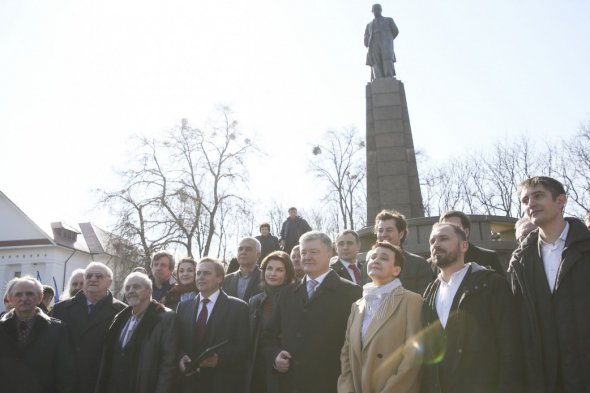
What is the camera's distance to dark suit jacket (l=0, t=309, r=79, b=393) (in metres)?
4.40

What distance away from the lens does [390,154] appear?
45.1ft

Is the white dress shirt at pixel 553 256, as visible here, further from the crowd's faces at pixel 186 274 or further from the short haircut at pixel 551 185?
the crowd's faces at pixel 186 274

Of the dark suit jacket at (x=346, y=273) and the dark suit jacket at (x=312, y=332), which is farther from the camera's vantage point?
the dark suit jacket at (x=346, y=273)

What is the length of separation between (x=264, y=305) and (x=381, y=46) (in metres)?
11.0

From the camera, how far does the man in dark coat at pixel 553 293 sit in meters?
3.13

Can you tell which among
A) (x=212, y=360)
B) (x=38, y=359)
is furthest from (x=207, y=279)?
(x=38, y=359)

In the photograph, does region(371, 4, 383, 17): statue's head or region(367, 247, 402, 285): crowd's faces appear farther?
region(371, 4, 383, 17): statue's head

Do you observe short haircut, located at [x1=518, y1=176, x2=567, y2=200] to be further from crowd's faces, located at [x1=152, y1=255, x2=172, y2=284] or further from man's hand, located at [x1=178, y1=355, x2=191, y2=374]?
crowd's faces, located at [x1=152, y1=255, x2=172, y2=284]

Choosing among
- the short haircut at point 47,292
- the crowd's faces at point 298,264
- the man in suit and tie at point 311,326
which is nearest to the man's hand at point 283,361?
the man in suit and tie at point 311,326

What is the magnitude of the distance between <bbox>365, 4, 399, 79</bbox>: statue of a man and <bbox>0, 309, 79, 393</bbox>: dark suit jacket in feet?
38.8

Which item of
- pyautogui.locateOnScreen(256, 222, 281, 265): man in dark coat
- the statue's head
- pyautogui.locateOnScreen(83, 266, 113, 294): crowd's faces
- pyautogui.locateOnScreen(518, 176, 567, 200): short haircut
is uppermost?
the statue's head

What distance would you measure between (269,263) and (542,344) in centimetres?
275

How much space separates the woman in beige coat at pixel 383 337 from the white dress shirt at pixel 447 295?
18 cm

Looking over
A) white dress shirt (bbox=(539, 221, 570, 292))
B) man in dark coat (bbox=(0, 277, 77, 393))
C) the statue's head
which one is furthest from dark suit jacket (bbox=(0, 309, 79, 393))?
the statue's head
